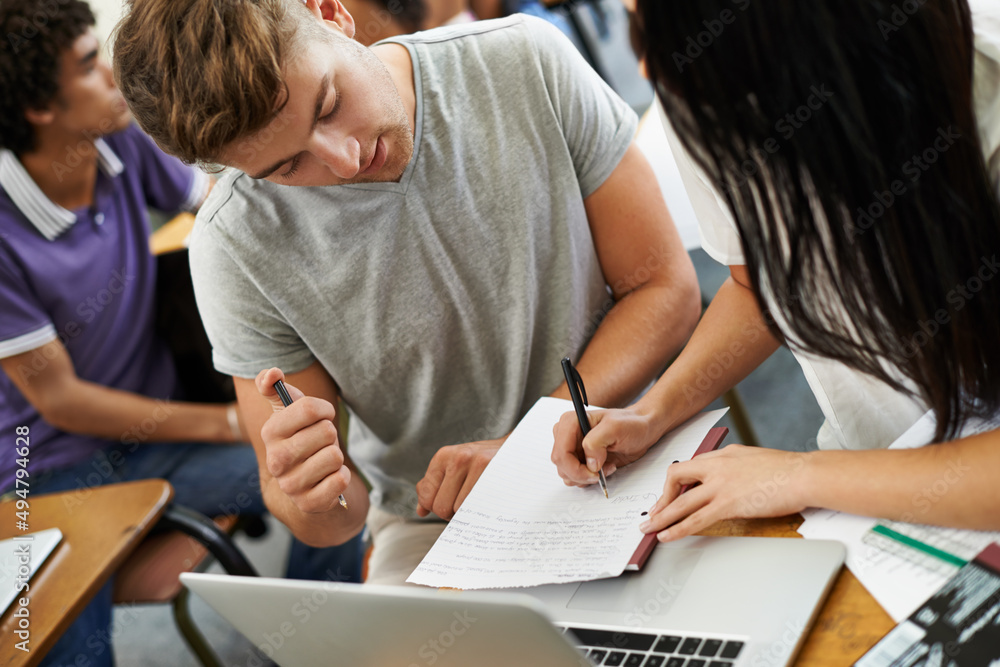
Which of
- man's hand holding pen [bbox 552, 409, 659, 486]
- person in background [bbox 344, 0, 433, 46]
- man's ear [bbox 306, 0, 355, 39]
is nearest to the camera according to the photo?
man's hand holding pen [bbox 552, 409, 659, 486]

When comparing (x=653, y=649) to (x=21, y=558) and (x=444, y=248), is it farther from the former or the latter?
(x=21, y=558)

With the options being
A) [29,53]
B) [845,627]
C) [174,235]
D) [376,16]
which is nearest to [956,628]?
[845,627]

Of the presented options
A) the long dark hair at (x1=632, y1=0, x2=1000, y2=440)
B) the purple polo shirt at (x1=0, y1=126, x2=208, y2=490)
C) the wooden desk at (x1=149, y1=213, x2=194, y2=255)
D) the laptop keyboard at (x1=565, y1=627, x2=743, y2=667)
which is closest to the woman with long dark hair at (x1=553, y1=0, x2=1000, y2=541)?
the long dark hair at (x1=632, y1=0, x2=1000, y2=440)

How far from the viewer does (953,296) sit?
27.1 inches

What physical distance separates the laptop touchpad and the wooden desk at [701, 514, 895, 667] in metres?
0.12

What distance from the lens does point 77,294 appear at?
189 cm

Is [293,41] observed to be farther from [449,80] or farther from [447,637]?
[447,637]

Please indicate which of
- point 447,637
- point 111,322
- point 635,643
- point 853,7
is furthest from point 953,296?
point 111,322

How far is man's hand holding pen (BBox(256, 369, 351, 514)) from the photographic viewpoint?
0.96 meters

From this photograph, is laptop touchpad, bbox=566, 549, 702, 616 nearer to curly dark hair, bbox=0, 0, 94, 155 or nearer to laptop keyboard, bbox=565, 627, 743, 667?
laptop keyboard, bbox=565, 627, 743, 667

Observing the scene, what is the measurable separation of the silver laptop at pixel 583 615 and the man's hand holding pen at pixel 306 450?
0.70 ft

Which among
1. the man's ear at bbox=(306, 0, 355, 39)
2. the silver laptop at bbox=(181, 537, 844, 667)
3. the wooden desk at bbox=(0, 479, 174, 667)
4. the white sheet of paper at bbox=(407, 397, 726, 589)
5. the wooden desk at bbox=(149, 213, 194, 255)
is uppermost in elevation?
the man's ear at bbox=(306, 0, 355, 39)

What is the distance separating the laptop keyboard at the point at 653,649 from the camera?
64cm

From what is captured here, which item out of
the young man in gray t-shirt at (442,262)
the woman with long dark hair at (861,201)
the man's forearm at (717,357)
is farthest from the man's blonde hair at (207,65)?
the man's forearm at (717,357)
